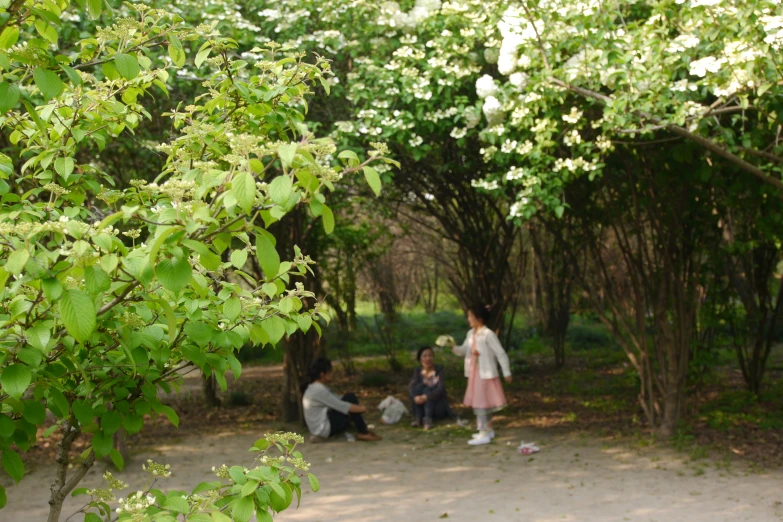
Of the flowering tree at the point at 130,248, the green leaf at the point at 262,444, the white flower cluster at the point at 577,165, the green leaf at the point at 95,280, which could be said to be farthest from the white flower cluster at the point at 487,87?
the green leaf at the point at 95,280

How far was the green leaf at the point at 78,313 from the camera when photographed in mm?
1539

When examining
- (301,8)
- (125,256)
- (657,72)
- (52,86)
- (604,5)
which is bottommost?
(125,256)

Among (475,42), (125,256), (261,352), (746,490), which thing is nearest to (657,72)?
(475,42)

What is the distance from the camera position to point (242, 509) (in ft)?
6.16

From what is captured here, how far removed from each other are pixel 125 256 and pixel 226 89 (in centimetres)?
114

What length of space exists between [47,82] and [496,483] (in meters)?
5.29

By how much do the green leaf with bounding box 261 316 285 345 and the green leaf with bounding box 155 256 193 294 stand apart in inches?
19.0

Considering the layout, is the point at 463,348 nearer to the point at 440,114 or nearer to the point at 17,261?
the point at 440,114

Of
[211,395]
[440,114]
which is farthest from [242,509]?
[211,395]

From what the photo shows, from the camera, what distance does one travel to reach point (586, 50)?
220 inches

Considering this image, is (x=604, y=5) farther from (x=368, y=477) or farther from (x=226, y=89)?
(x=368, y=477)

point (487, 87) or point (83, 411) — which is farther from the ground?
point (487, 87)

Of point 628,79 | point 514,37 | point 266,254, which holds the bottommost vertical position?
point 266,254

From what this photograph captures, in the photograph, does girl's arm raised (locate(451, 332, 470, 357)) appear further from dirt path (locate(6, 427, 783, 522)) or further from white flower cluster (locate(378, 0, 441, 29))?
white flower cluster (locate(378, 0, 441, 29))
